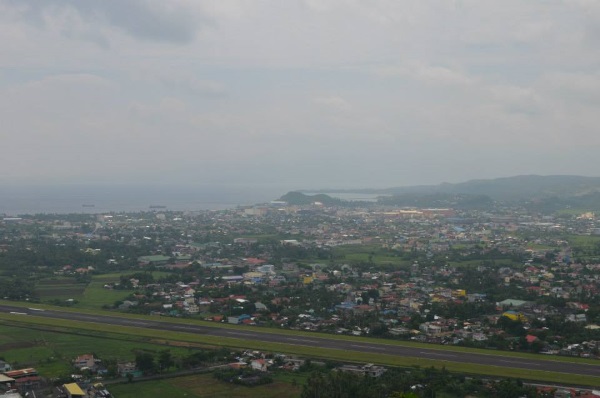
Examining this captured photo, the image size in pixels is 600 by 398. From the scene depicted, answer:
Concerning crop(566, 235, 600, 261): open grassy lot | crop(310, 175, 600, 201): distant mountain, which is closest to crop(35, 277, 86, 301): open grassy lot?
crop(566, 235, 600, 261): open grassy lot

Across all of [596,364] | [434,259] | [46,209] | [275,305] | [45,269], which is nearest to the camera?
[596,364]

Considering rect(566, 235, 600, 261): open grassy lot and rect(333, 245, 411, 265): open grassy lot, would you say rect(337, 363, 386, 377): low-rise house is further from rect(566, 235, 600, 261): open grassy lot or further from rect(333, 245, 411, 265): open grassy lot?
rect(566, 235, 600, 261): open grassy lot

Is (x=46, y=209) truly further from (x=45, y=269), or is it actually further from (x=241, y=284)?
(x=241, y=284)

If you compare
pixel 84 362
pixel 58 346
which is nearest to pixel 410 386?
pixel 84 362

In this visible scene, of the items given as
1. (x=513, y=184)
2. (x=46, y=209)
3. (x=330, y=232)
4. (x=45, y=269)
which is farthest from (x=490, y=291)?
(x=513, y=184)

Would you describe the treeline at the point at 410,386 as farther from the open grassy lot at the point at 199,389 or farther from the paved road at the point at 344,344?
the paved road at the point at 344,344

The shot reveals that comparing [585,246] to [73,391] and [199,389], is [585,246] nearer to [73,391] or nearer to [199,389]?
[199,389]
